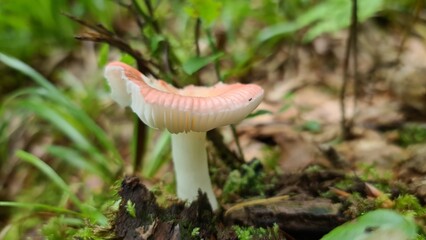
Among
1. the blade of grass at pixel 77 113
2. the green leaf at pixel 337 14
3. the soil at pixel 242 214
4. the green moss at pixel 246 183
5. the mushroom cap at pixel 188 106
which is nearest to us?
the mushroom cap at pixel 188 106

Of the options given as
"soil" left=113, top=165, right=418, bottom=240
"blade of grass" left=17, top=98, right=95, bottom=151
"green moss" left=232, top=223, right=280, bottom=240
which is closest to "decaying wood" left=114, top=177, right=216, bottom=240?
"soil" left=113, top=165, right=418, bottom=240

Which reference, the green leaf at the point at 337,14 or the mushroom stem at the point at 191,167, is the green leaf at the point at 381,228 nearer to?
the mushroom stem at the point at 191,167

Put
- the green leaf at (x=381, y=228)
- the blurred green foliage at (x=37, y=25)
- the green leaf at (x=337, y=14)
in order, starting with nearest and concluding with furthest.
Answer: the green leaf at (x=381, y=228) < the green leaf at (x=337, y=14) < the blurred green foliage at (x=37, y=25)

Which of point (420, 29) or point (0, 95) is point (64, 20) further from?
point (420, 29)

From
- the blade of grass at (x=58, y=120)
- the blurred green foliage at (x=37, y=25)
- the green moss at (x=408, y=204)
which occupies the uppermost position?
the blurred green foliage at (x=37, y=25)

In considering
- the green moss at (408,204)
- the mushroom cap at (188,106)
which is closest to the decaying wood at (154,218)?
the mushroom cap at (188,106)

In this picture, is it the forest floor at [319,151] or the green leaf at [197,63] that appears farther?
the green leaf at [197,63]

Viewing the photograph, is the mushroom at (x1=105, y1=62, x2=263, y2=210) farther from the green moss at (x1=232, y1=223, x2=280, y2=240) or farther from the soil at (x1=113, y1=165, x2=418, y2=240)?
the green moss at (x1=232, y1=223, x2=280, y2=240)
